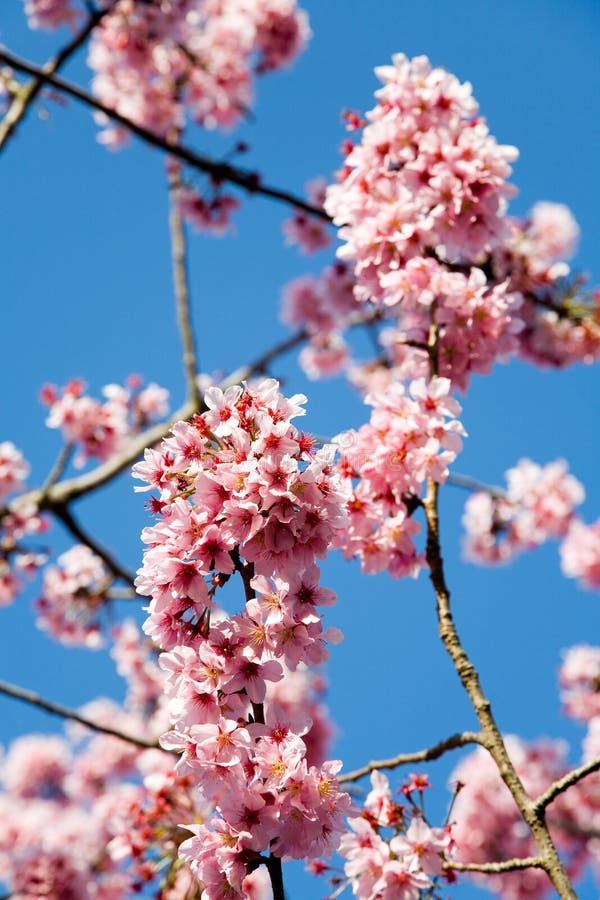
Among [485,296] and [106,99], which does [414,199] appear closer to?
[485,296]

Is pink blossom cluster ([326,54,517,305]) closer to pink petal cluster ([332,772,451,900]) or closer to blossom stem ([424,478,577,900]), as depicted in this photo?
blossom stem ([424,478,577,900])

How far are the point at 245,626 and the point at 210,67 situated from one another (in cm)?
973

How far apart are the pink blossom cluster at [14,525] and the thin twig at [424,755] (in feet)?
Answer: 16.0

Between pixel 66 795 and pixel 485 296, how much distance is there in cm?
1442

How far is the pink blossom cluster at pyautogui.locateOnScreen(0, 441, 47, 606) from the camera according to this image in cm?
757

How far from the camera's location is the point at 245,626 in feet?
7.77

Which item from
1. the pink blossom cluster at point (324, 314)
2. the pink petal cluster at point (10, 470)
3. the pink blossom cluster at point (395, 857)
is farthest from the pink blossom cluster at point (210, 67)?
the pink blossom cluster at point (395, 857)

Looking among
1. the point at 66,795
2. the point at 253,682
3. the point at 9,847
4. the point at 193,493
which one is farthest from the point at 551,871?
the point at 66,795

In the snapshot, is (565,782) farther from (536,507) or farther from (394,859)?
(536,507)

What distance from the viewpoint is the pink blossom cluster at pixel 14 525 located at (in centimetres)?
757

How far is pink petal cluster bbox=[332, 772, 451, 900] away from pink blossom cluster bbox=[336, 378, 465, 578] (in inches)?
42.3

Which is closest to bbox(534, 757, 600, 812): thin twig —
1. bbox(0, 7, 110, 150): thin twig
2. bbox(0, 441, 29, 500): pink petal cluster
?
bbox(0, 7, 110, 150): thin twig

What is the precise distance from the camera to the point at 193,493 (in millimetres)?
2418

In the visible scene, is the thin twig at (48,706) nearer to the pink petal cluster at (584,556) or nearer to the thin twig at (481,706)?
the thin twig at (481,706)
